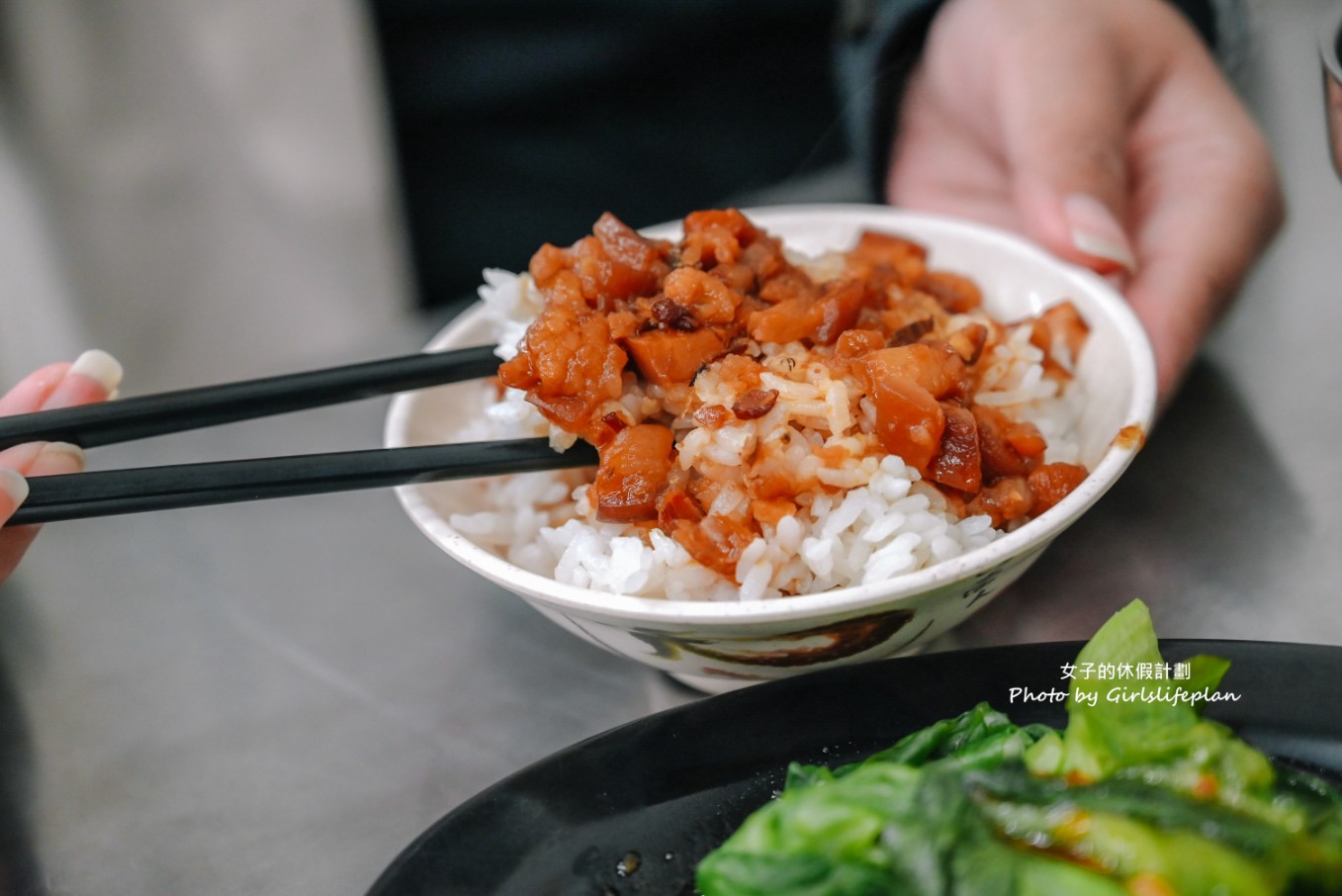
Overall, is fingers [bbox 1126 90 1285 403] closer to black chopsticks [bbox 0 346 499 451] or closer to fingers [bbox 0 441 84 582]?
black chopsticks [bbox 0 346 499 451]

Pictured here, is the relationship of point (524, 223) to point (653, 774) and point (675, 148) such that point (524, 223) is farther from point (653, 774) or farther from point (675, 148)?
point (653, 774)

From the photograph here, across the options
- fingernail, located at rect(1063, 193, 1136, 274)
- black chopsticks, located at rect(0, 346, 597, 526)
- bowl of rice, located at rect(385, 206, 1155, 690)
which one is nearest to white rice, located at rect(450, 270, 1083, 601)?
bowl of rice, located at rect(385, 206, 1155, 690)

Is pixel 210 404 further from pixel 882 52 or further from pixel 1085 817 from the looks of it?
pixel 882 52

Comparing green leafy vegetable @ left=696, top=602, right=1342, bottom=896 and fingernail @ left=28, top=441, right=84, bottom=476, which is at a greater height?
fingernail @ left=28, top=441, right=84, bottom=476

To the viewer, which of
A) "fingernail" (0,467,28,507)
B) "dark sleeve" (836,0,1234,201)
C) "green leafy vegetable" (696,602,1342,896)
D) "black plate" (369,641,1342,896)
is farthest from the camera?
"dark sleeve" (836,0,1234,201)

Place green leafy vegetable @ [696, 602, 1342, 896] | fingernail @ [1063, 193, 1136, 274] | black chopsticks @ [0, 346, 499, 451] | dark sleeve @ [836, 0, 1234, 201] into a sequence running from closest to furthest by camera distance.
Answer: green leafy vegetable @ [696, 602, 1342, 896] → black chopsticks @ [0, 346, 499, 451] → fingernail @ [1063, 193, 1136, 274] → dark sleeve @ [836, 0, 1234, 201]

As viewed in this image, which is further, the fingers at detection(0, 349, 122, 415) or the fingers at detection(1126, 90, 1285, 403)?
the fingers at detection(1126, 90, 1285, 403)

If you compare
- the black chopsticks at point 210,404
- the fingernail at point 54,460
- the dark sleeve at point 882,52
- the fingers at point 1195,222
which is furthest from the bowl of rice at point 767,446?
the dark sleeve at point 882,52

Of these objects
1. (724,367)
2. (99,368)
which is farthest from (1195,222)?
(99,368)
